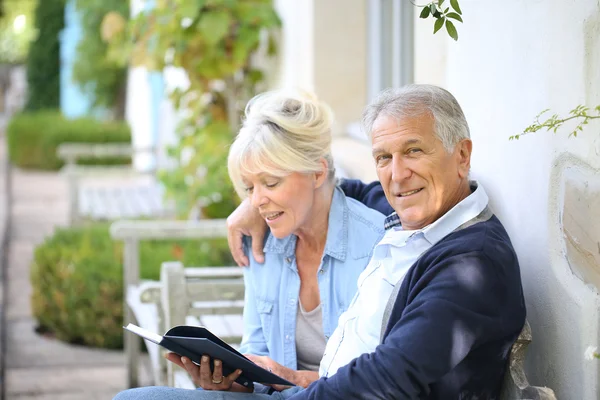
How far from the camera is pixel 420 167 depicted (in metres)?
2.03

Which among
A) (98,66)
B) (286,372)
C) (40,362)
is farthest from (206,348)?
(98,66)

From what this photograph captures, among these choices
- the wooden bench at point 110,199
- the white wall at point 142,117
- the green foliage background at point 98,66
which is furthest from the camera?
the green foliage background at point 98,66

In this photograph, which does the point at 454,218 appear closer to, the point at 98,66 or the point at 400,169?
the point at 400,169

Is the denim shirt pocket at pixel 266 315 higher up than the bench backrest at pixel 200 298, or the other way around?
the denim shirt pocket at pixel 266 315

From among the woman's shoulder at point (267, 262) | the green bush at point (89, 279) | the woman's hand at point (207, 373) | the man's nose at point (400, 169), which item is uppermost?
the man's nose at point (400, 169)

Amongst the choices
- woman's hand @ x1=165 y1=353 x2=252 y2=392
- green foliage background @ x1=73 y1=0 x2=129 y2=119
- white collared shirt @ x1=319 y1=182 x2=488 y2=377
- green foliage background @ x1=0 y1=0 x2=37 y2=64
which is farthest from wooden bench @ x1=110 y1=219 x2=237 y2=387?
green foliage background @ x1=0 y1=0 x2=37 y2=64

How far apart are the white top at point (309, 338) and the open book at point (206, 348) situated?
36 cm

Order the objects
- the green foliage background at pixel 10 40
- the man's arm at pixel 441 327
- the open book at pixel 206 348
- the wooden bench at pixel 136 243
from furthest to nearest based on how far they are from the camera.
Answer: the green foliage background at pixel 10 40 < the wooden bench at pixel 136 243 < the open book at pixel 206 348 < the man's arm at pixel 441 327

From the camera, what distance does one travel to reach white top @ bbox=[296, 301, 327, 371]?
8.65 feet

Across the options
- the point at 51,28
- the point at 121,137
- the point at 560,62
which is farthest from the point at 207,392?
the point at 51,28

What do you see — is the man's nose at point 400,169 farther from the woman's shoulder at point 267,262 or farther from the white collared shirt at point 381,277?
the woman's shoulder at point 267,262

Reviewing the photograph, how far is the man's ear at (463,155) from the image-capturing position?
2043 mm

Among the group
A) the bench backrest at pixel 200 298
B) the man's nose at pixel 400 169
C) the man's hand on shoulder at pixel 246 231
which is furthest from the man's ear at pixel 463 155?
the bench backrest at pixel 200 298

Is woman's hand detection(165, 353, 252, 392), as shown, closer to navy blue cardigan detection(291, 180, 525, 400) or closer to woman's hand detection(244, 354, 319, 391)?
woman's hand detection(244, 354, 319, 391)
